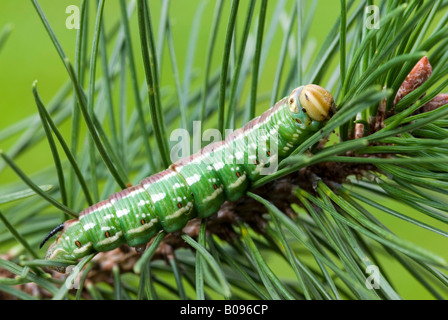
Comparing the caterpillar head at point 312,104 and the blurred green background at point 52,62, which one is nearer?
the caterpillar head at point 312,104

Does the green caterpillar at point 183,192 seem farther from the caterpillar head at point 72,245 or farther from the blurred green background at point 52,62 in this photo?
the blurred green background at point 52,62

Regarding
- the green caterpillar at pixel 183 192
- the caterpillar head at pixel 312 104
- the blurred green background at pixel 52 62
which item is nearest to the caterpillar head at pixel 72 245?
the green caterpillar at pixel 183 192

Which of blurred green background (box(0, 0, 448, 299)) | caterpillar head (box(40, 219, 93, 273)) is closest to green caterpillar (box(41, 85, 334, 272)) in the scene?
caterpillar head (box(40, 219, 93, 273))

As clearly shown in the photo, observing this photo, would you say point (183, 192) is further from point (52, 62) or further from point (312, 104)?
point (52, 62)

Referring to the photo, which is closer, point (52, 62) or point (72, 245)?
point (72, 245)

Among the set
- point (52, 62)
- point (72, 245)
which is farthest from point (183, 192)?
point (52, 62)

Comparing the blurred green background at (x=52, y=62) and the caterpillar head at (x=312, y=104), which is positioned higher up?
the blurred green background at (x=52, y=62)
